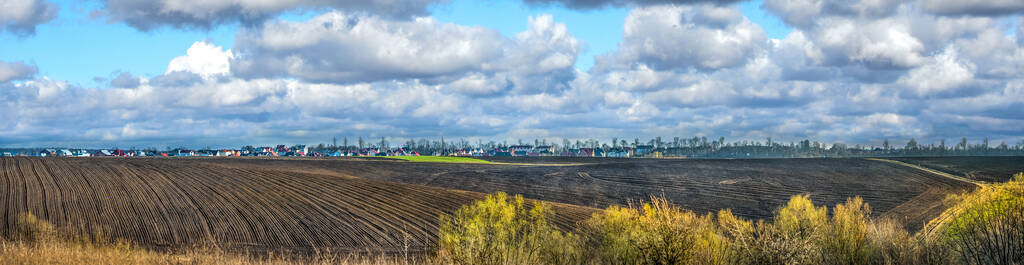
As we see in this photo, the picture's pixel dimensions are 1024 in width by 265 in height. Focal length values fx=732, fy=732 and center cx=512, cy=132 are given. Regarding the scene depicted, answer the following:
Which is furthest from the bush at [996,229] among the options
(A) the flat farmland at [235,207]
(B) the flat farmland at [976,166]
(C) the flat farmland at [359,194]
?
(B) the flat farmland at [976,166]

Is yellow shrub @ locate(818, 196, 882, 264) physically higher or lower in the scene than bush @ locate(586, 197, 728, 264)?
lower

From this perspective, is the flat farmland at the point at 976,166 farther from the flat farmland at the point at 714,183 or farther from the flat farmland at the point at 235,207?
the flat farmland at the point at 235,207

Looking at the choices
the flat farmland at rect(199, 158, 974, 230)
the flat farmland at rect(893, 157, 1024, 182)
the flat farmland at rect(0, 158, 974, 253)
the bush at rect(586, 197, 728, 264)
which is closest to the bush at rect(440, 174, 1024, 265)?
the bush at rect(586, 197, 728, 264)

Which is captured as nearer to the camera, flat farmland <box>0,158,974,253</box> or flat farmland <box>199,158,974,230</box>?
flat farmland <box>0,158,974,253</box>

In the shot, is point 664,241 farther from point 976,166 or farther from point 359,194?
point 976,166

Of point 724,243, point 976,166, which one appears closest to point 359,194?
point 724,243

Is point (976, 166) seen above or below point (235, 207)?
above

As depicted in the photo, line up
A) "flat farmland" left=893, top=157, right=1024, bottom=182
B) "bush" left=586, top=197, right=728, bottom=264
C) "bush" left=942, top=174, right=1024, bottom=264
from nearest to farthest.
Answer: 1. "bush" left=586, top=197, right=728, bottom=264
2. "bush" left=942, top=174, right=1024, bottom=264
3. "flat farmland" left=893, top=157, right=1024, bottom=182

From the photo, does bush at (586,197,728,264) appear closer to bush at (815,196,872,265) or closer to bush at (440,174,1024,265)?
bush at (440,174,1024,265)

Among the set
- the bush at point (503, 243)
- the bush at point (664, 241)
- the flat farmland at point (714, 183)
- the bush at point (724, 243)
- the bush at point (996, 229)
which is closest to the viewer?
the bush at point (664, 241)

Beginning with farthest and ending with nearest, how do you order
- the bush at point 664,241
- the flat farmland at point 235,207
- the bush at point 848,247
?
the flat farmland at point 235,207 < the bush at point 848,247 < the bush at point 664,241
